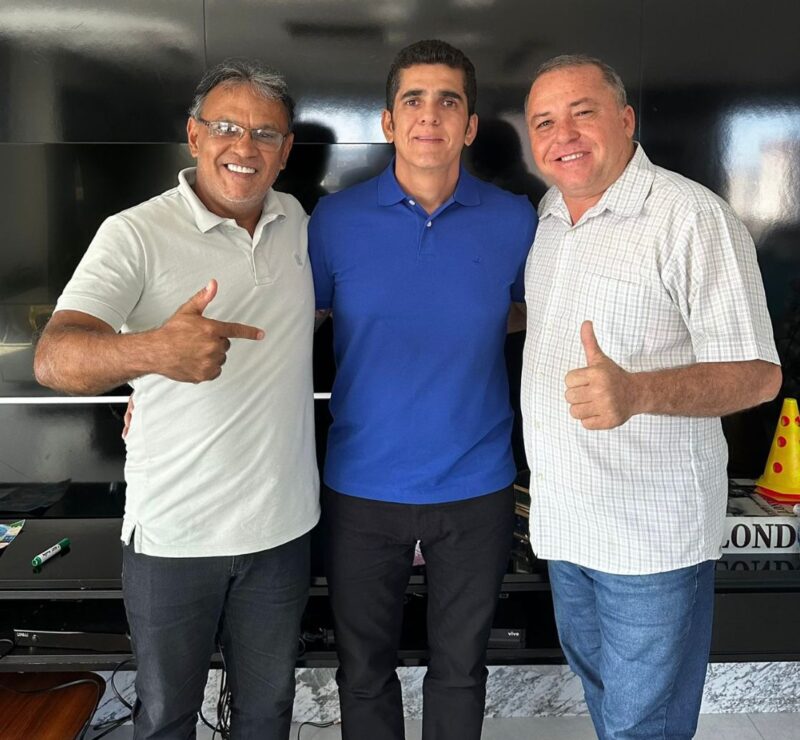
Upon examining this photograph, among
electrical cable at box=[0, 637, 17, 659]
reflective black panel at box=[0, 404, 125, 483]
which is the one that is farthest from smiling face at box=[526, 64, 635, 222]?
electrical cable at box=[0, 637, 17, 659]

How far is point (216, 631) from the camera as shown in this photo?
1.74 m

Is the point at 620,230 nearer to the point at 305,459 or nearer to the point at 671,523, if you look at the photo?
the point at 671,523

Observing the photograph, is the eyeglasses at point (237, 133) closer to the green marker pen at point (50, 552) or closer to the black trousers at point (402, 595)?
the black trousers at point (402, 595)

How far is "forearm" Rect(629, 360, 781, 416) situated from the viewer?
4.55 ft

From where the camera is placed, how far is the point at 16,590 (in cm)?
206

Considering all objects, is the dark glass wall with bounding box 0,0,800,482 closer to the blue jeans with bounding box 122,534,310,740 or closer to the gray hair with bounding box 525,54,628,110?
the gray hair with bounding box 525,54,628,110

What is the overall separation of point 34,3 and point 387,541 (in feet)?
5.93

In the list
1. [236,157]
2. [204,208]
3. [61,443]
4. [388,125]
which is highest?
[388,125]

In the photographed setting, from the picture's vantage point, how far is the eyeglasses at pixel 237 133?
169 centimetres

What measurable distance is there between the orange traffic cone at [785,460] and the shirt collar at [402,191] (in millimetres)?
1264

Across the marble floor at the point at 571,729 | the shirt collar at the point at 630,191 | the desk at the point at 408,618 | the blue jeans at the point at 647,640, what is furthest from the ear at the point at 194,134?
the marble floor at the point at 571,729

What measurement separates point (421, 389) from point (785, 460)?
4.30ft

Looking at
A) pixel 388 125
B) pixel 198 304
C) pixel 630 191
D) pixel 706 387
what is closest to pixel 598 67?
pixel 630 191

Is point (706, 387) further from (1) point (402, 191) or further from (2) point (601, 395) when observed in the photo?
(1) point (402, 191)
